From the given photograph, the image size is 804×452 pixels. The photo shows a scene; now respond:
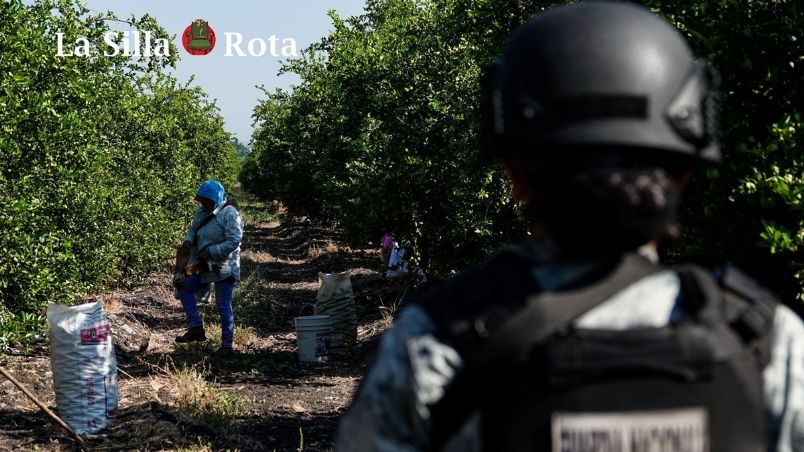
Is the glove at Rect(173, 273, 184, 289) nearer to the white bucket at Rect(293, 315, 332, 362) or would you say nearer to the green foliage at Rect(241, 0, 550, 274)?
the white bucket at Rect(293, 315, 332, 362)

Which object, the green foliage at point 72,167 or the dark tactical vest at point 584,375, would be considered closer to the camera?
the dark tactical vest at point 584,375

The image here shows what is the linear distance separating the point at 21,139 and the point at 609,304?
377 inches

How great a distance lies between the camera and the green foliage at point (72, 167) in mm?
9352

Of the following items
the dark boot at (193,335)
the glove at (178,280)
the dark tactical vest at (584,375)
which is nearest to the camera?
the dark tactical vest at (584,375)

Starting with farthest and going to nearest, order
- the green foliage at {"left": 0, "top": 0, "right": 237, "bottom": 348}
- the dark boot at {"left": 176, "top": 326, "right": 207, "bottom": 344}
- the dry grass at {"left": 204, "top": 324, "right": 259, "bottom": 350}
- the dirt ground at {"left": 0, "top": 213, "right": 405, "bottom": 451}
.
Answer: the dry grass at {"left": 204, "top": 324, "right": 259, "bottom": 350} < the dark boot at {"left": 176, "top": 326, "right": 207, "bottom": 344} < the green foliage at {"left": 0, "top": 0, "right": 237, "bottom": 348} < the dirt ground at {"left": 0, "top": 213, "right": 405, "bottom": 451}

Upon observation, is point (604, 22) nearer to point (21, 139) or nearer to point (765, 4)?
point (765, 4)

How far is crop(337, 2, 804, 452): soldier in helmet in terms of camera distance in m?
1.39

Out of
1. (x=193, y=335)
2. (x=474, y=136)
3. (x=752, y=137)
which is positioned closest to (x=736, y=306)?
(x=752, y=137)

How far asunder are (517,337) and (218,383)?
26.1 feet

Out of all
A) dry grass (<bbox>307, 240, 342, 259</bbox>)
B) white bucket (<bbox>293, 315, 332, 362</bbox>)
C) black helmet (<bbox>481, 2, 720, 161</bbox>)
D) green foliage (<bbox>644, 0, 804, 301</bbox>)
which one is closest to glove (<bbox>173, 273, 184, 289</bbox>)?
white bucket (<bbox>293, 315, 332, 362</bbox>)

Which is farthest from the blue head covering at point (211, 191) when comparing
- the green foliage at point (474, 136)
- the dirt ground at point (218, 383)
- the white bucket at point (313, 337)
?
Answer: the green foliage at point (474, 136)

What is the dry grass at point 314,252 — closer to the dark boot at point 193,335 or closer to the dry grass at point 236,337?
the dry grass at point 236,337

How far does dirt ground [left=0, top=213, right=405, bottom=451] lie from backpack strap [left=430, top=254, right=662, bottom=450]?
5.08 meters

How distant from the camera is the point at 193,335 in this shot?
10953 mm
